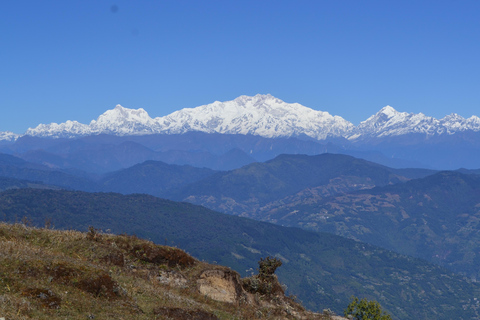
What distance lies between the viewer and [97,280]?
23.4m

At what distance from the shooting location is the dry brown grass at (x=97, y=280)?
20.3 meters

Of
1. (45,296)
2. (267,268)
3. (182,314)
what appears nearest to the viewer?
(45,296)

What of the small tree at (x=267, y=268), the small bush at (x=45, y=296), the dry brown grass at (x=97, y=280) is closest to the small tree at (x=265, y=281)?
the small tree at (x=267, y=268)

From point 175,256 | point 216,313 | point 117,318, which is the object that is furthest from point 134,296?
point 175,256

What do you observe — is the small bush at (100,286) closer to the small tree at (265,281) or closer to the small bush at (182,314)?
the small bush at (182,314)

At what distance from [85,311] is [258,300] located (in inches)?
609

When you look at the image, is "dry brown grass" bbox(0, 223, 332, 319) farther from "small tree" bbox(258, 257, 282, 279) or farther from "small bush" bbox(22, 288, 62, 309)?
"small tree" bbox(258, 257, 282, 279)

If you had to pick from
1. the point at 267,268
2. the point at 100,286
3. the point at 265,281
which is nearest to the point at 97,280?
the point at 100,286

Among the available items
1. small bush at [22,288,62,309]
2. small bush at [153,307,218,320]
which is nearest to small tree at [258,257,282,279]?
small bush at [153,307,218,320]

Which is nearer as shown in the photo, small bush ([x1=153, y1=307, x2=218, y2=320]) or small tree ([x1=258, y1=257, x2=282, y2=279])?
small bush ([x1=153, y1=307, x2=218, y2=320])

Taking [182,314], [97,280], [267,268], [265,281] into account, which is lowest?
[265,281]

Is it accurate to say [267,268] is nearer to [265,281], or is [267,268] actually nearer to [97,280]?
[265,281]

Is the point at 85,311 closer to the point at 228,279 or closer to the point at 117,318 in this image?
the point at 117,318

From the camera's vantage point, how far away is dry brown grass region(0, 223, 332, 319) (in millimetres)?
20281
